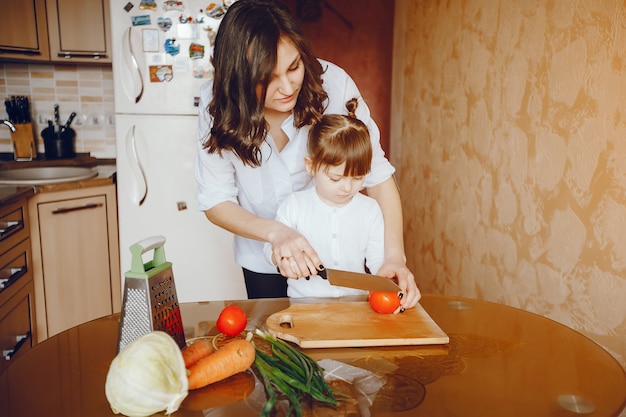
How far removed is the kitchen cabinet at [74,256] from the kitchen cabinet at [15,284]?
3.2 inches

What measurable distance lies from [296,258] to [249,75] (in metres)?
0.47

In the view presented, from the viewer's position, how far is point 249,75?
1342 millimetres

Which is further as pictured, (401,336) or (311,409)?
(401,336)

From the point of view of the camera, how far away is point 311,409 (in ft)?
2.81

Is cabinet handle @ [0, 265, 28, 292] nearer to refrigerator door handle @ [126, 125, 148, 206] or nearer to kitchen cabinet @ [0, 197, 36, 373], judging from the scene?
kitchen cabinet @ [0, 197, 36, 373]

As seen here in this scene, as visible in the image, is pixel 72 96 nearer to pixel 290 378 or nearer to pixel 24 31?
pixel 24 31

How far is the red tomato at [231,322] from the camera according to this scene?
1.10m

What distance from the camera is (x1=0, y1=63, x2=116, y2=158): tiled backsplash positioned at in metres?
3.29

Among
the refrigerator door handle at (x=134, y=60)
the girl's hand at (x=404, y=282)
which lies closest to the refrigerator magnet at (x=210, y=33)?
the refrigerator door handle at (x=134, y=60)

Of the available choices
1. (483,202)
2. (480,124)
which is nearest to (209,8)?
(480,124)

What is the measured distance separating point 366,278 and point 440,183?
1979 millimetres

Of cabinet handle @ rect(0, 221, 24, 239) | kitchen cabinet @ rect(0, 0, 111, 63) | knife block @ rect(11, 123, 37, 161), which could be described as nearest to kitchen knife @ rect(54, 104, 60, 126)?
knife block @ rect(11, 123, 37, 161)

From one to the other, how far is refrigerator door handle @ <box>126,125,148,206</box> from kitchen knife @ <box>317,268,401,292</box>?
74.8 inches

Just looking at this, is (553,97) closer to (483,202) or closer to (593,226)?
(593,226)
